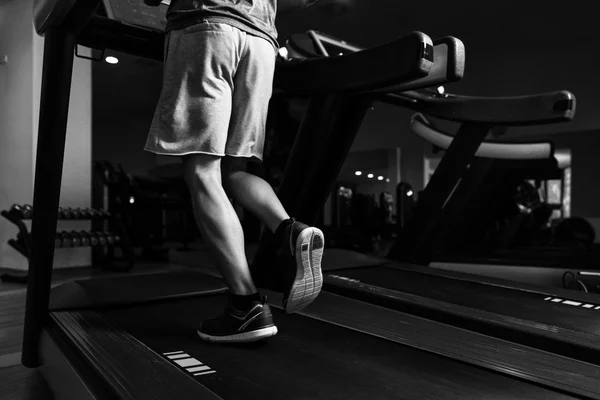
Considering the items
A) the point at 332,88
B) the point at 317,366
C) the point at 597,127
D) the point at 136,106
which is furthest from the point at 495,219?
the point at 136,106

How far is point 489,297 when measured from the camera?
6.12ft

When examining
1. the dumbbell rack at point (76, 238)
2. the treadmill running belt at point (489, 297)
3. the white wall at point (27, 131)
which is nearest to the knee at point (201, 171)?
the treadmill running belt at point (489, 297)

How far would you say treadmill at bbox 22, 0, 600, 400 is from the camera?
0.95m

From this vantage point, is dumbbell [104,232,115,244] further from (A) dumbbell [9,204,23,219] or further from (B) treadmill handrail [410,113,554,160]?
(B) treadmill handrail [410,113,554,160]

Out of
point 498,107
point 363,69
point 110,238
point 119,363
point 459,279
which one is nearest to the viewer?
point 119,363

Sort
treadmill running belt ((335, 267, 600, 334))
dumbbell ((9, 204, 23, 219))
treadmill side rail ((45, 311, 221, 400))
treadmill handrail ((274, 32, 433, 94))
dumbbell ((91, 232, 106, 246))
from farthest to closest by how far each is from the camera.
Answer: dumbbell ((91, 232, 106, 246))
dumbbell ((9, 204, 23, 219))
treadmill running belt ((335, 267, 600, 334))
treadmill handrail ((274, 32, 433, 94))
treadmill side rail ((45, 311, 221, 400))

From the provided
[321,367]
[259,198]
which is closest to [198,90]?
[259,198]

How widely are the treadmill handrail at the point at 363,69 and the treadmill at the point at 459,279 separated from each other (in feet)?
1.23

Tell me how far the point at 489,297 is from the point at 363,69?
101 cm

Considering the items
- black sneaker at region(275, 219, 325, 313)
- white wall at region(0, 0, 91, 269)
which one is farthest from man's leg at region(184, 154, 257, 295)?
white wall at region(0, 0, 91, 269)

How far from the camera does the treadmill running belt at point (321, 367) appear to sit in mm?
919

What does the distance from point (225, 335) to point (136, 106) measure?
8.45m

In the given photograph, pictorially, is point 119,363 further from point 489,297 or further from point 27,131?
point 27,131

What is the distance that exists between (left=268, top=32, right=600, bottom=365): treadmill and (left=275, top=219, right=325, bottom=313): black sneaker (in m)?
0.60
